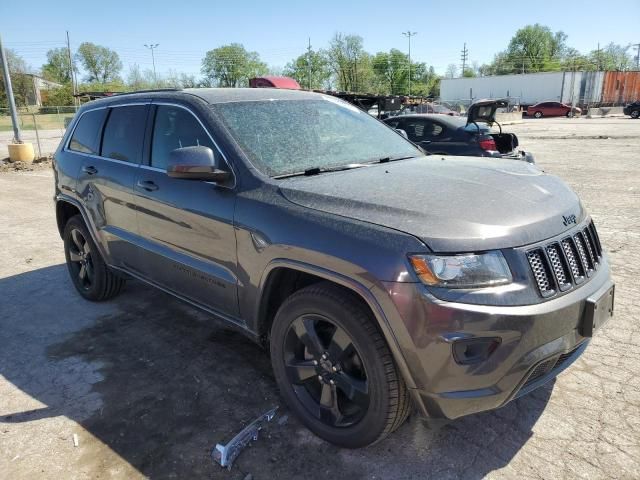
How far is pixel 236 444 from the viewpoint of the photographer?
2.69m

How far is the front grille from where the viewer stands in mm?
2312

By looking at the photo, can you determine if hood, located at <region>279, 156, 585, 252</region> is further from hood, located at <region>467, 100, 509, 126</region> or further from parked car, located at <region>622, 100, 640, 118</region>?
parked car, located at <region>622, 100, 640, 118</region>

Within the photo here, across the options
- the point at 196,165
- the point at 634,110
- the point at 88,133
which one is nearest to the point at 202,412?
the point at 196,165

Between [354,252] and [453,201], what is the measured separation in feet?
1.95

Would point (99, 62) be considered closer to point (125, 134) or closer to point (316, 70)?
point (316, 70)

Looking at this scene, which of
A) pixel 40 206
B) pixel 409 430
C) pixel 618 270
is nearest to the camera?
pixel 409 430

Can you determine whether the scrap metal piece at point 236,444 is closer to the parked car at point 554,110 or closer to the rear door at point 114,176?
the rear door at point 114,176

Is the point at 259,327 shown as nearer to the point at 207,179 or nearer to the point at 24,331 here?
the point at 207,179

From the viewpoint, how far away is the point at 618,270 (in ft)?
16.5

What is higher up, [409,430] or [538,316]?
[538,316]

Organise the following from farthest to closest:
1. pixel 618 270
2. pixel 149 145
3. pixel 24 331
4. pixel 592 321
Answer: pixel 618 270
pixel 24 331
pixel 149 145
pixel 592 321

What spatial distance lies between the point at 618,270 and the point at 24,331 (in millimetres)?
5476

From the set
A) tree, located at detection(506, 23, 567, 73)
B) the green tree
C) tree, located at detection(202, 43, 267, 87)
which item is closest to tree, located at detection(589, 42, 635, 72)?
tree, located at detection(506, 23, 567, 73)

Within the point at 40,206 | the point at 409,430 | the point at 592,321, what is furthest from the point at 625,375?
the point at 40,206
